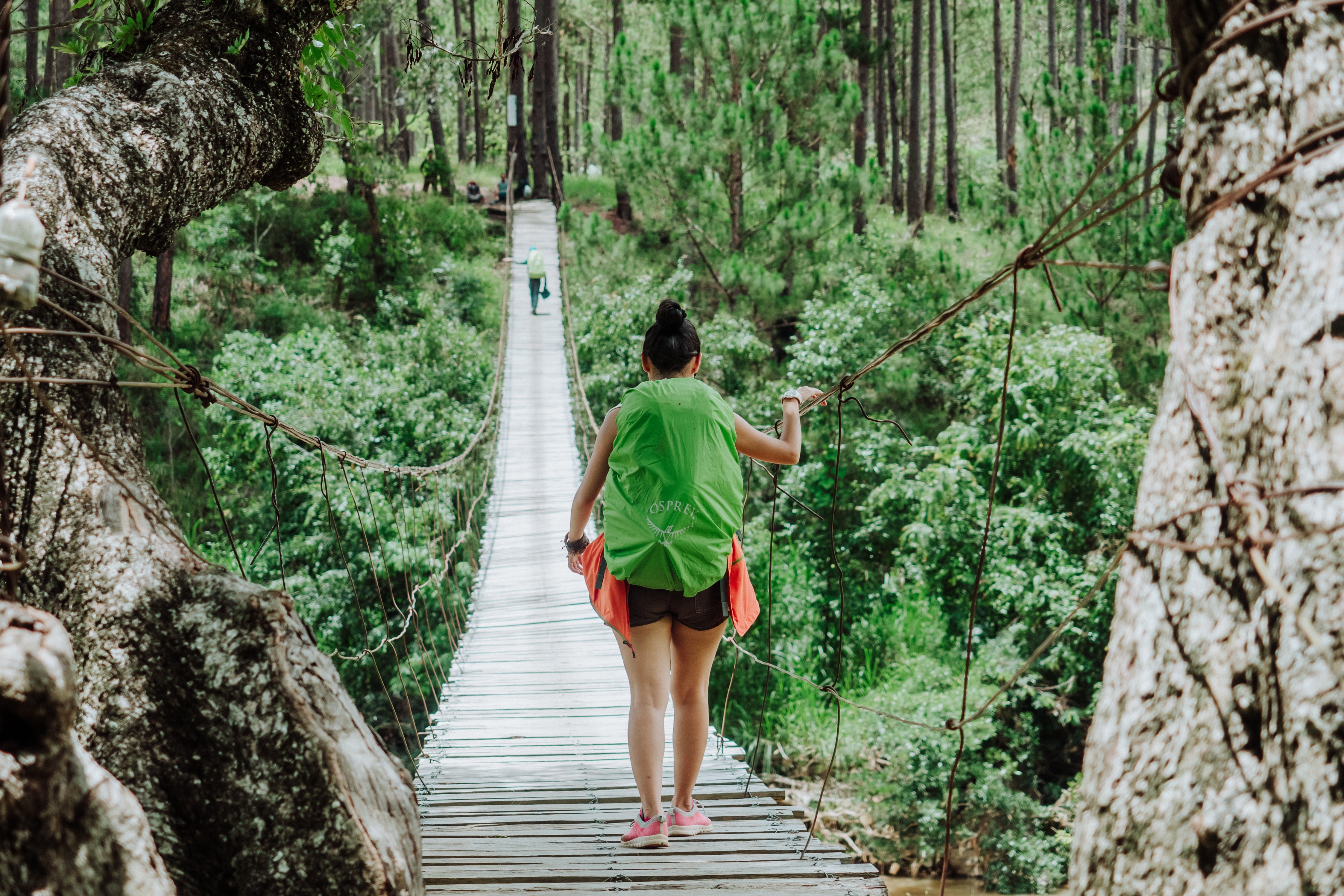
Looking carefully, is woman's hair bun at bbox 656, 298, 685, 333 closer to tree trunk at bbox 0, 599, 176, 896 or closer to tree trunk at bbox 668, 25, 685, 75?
tree trunk at bbox 0, 599, 176, 896

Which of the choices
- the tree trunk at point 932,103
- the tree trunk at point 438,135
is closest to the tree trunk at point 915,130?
the tree trunk at point 932,103

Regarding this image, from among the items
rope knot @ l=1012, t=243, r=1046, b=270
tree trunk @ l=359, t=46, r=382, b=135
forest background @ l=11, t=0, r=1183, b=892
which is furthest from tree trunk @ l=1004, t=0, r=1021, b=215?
rope knot @ l=1012, t=243, r=1046, b=270

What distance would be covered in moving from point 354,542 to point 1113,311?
216 inches

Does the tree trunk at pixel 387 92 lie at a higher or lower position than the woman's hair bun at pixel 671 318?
higher

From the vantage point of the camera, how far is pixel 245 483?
782 centimetres

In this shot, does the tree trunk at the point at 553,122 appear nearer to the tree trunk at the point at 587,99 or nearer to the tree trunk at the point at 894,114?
the tree trunk at the point at 587,99

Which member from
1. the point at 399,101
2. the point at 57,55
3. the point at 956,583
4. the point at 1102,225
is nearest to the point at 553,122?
the point at 399,101

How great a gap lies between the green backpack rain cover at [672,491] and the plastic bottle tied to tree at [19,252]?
2.84ft

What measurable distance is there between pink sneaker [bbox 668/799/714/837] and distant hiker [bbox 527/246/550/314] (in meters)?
8.64

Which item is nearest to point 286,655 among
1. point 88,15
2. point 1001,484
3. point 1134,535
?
point 1134,535

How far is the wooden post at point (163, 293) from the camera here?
9.01 m

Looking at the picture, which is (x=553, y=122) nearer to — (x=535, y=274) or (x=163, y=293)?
(x=535, y=274)

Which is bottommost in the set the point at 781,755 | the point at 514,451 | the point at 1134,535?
the point at 781,755

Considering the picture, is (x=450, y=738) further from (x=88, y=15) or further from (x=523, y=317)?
(x=523, y=317)
